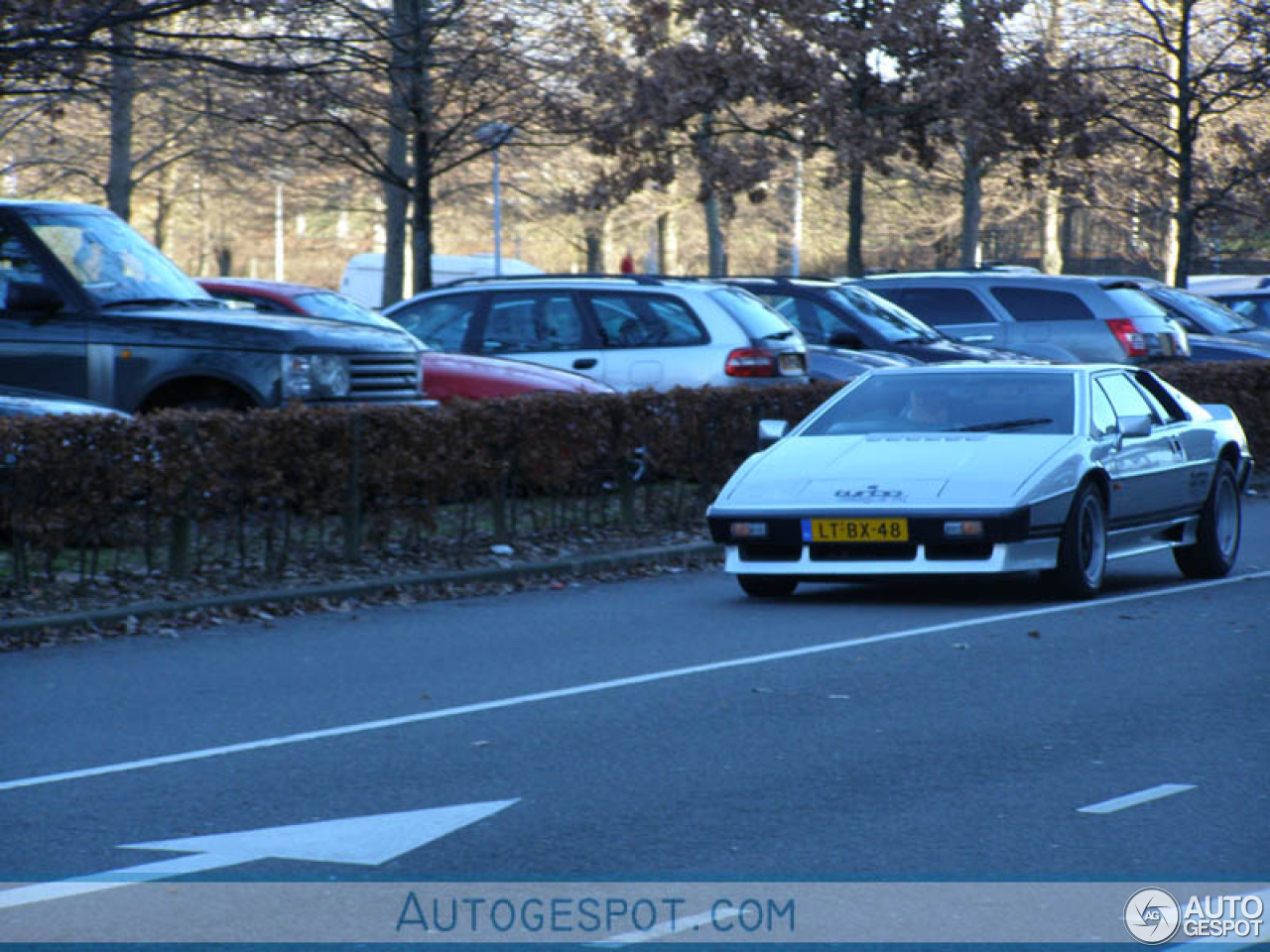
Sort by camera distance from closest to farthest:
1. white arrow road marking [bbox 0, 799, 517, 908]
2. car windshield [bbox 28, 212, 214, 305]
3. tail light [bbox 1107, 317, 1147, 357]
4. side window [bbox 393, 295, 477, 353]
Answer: white arrow road marking [bbox 0, 799, 517, 908] → car windshield [bbox 28, 212, 214, 305] → side window [bbox 393, 295, 477, 353] → tail light [bbox 1107, 317, 1147, 357]

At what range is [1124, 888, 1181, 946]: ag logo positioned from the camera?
4.74 metres

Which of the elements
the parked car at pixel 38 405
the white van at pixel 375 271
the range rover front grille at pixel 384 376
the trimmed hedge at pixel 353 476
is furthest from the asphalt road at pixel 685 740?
the white van at pixel 375 271

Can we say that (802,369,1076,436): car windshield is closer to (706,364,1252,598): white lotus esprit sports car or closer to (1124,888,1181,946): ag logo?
(706,364,1252,598): white lotus esprit sports car

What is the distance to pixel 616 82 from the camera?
31.3 metres

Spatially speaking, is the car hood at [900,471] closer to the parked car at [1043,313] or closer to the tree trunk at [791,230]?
the parked car at [1043,313]

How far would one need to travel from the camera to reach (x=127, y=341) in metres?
13.3

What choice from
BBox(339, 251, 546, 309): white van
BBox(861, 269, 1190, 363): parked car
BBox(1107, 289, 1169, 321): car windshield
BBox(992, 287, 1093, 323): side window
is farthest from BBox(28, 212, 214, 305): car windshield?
BBox(339, 251, 546, 309): white van

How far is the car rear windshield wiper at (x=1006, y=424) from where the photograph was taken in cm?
1179

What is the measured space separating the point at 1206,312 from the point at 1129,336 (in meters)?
4.81

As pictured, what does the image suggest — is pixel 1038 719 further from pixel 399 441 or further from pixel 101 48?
pixel 101 48

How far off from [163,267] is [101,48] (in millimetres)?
1617

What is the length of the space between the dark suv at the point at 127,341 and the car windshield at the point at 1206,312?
51.3 feet

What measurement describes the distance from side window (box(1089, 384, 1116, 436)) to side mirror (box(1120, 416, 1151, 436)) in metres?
0.07

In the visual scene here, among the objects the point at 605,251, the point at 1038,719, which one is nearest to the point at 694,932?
the point at 1038,719
